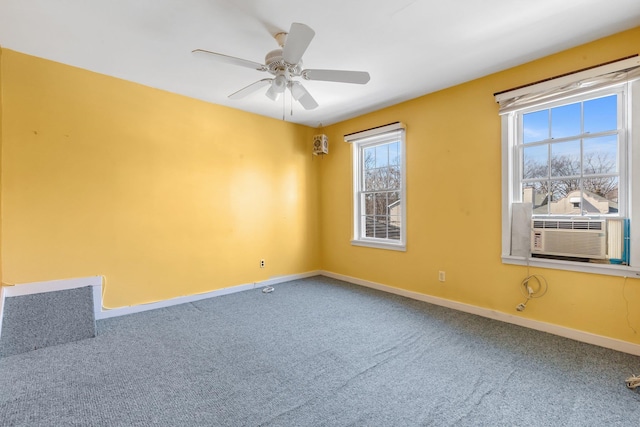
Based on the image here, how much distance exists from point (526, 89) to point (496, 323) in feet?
7.55

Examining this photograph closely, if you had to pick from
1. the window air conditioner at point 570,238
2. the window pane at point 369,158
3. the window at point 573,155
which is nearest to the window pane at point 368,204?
the window pane at point 369,158

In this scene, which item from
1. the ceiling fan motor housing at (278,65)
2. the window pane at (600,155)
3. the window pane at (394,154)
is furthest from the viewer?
the window pane at (394,154)

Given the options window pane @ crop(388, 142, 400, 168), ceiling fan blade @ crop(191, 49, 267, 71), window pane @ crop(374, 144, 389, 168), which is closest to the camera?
ceiling fan blade @ crop(191, 49, 267, 71)

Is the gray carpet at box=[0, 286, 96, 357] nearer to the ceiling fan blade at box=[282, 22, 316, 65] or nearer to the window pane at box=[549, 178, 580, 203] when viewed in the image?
the ceiling fan blade at box=[282, 22, 316, 65]

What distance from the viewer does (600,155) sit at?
2.50 metres

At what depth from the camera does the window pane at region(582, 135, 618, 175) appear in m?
2.44

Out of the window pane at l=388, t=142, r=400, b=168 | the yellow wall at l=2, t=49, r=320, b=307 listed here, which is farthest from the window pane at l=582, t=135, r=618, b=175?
the yellow wall at l=2, t=49, r=320, b=307

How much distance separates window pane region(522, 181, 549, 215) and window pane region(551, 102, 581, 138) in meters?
0.47

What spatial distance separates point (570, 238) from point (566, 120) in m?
1.08

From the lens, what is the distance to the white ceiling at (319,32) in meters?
2.05

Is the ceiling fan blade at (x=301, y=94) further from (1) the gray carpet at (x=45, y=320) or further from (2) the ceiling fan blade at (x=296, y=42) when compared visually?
(1) the gray carpet at (x=45, y=320)

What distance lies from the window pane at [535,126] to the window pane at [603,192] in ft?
1.87

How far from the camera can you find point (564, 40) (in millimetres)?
2439

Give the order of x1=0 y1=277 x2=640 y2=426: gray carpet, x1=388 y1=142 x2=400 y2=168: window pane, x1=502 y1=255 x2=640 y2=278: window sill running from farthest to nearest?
x1=388 y1=142 x2=400 y2=168: window pane, x1=502 y1=255 x2=640 y2=278: window sill, x1=0 y1=277 x2=640 y2=426: gray carpet
